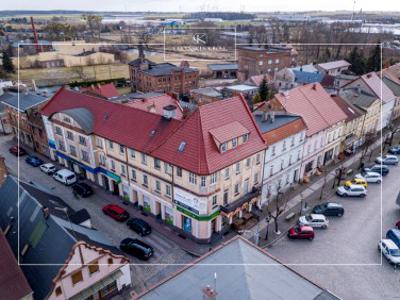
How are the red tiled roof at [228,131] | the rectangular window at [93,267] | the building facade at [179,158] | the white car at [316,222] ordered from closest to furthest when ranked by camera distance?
1. the rectangular window at [93,267]
2. the building facade at [179,158]
3. the red tiled roof at [228,131]
4. the white car at [316,222]

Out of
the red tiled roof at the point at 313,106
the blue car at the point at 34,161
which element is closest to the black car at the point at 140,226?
the blue car at the point at 34,161

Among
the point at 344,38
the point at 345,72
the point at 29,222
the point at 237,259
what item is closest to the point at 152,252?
the point at 29,222

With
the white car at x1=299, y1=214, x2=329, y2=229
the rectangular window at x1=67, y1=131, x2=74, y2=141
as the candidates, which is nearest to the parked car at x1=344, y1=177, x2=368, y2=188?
the white car at x1=299, y1=214, x2=329, y2=229

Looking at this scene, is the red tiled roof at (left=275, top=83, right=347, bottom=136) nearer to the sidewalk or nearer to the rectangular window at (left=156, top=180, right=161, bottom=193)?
the sidewalk

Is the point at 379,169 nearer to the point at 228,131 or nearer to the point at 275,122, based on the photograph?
the point at 275,122

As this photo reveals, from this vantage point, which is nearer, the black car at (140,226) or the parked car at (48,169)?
the black car at (140,226)

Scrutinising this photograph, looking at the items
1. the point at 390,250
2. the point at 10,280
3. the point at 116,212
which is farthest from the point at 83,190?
the point at 390,250

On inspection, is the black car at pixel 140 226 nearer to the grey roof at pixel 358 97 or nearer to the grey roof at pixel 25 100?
the grey roof at pixel 25 100
